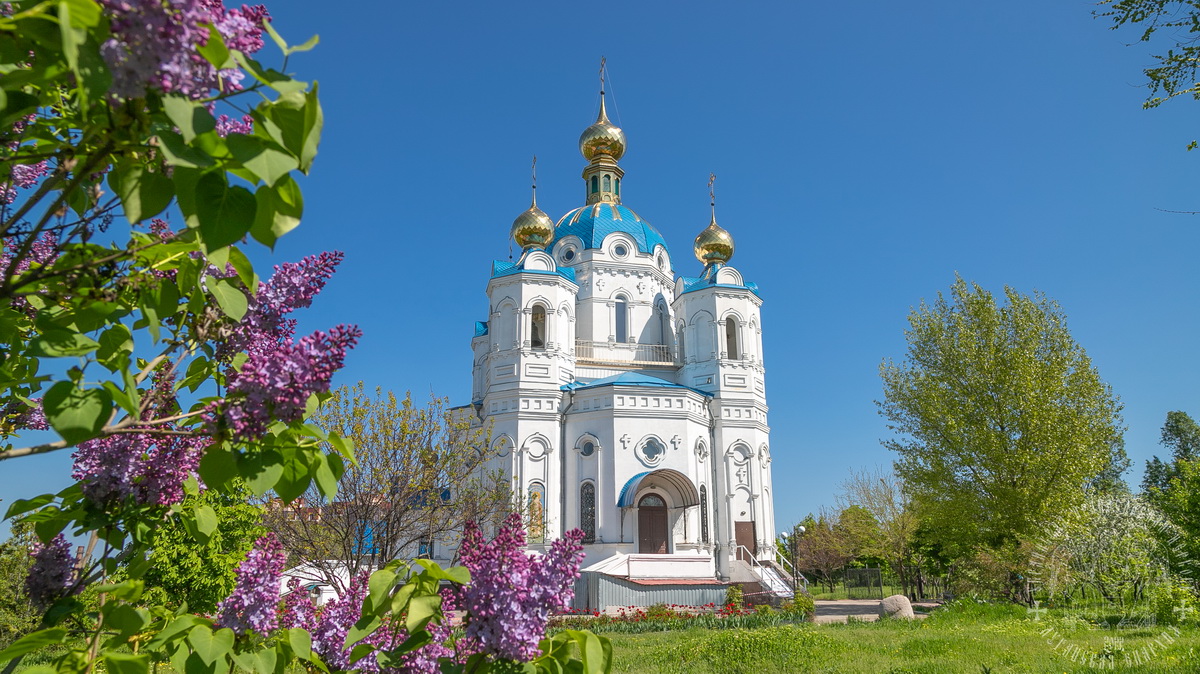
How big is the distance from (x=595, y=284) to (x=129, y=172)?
100ft

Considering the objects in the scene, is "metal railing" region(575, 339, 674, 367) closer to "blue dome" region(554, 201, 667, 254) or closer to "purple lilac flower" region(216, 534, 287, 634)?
"blue dome" region(554, 201, 667, 254)

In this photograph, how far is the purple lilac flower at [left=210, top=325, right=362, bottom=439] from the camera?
1.67 meters

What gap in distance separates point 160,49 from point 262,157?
26 cm

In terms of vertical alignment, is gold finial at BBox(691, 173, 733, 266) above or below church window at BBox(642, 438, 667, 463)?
above

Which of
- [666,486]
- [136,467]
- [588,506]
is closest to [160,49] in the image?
[136,467]

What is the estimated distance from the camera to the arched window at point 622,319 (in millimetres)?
32062

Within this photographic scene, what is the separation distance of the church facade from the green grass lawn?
11.2 meters

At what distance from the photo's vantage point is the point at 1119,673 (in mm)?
7961

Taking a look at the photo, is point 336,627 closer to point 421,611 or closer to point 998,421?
point 421,611

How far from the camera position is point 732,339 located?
3106 centimetres

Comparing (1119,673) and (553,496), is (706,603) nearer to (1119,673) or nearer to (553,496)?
(553,496)

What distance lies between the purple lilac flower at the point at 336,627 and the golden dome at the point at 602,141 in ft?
117

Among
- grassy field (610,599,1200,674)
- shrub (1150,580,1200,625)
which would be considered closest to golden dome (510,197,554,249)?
grassy field (610,599,1200,674)

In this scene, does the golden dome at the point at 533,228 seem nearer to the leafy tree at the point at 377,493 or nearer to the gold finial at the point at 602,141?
the gold finial at the point at 602,141
